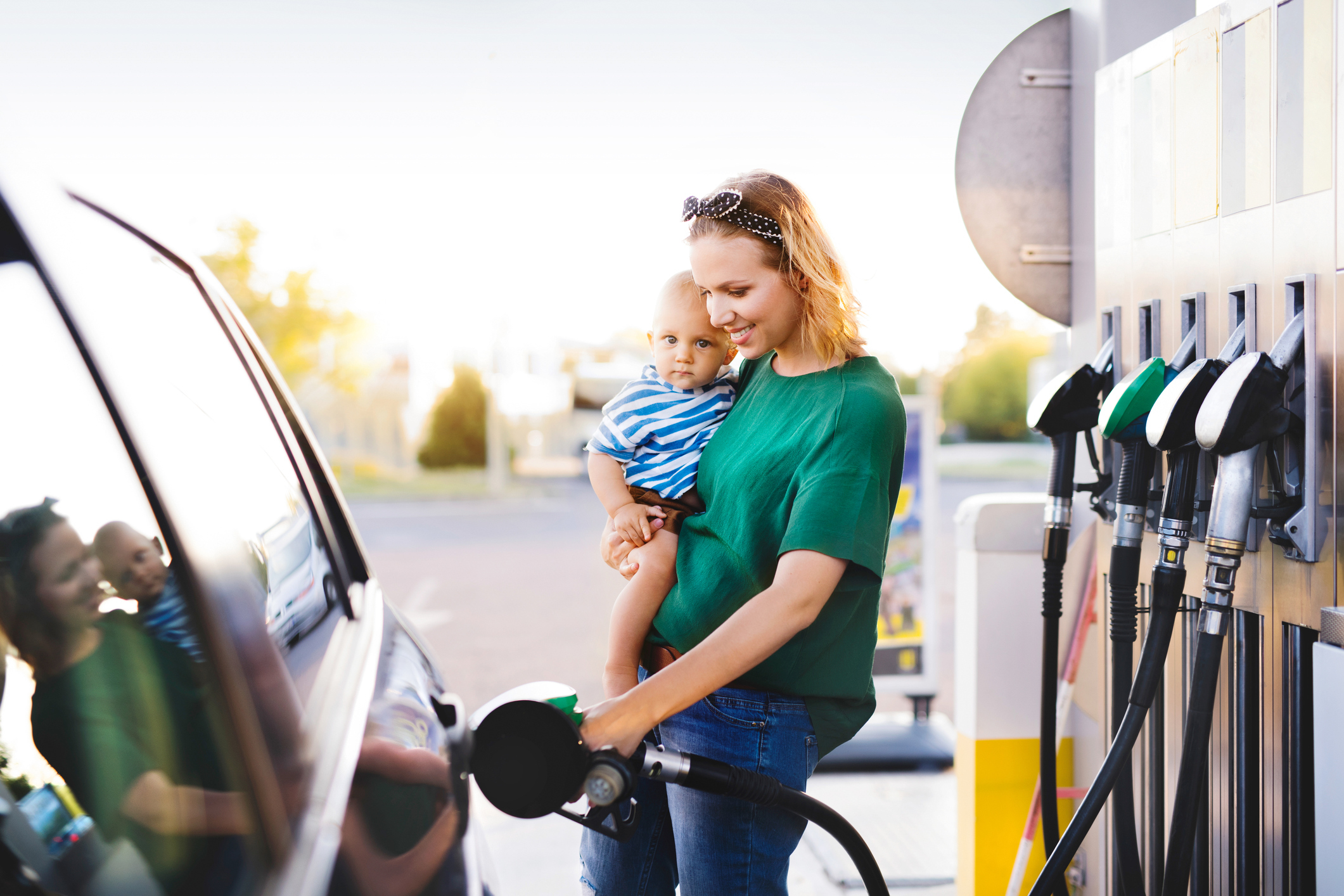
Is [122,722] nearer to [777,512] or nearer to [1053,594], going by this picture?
[777,512]

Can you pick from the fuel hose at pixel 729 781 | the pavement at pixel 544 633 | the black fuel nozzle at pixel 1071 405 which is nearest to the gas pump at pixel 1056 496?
the black fuel nozzle at pixel 1071 405

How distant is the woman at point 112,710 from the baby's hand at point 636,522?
972 mm

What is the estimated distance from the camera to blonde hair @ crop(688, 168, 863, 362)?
1493mm

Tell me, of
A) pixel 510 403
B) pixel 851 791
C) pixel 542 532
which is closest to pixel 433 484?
pixel 510 403

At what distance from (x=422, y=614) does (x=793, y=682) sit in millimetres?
7608

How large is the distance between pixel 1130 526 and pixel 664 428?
35.3 inches

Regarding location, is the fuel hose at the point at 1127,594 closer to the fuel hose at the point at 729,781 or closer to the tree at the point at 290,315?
the fuel hose at the point at 729,781

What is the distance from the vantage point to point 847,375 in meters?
1.46

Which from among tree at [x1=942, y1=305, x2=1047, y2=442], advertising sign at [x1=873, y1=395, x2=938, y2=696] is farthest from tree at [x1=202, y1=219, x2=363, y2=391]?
tree at [x1=942, y1=305, x2=1047, y2=442]

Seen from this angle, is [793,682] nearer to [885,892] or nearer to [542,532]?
[885,892]

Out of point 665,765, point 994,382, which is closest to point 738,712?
point 665,765

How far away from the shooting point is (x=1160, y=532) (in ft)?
5.60

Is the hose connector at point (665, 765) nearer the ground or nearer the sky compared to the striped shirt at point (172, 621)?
nearer the ground

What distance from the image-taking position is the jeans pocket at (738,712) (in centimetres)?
148
